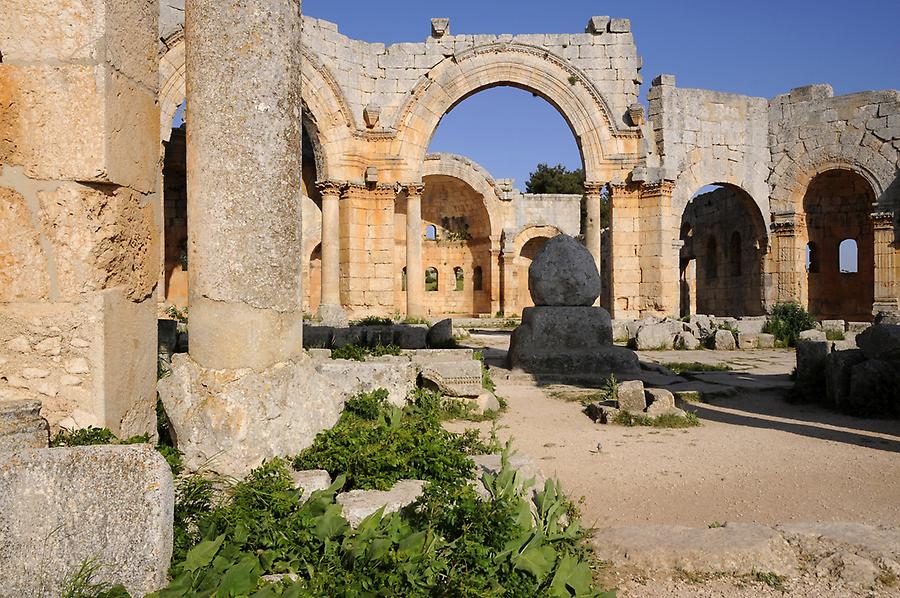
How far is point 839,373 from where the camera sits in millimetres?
7559

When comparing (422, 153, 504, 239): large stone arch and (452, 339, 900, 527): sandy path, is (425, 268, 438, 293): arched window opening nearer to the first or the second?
(422, 153, 504, 239): large stone arch

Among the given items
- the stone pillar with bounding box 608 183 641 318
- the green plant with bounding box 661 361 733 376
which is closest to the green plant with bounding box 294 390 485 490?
the green plant with bounding box 661 361 733 376

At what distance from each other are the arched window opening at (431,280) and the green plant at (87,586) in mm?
27314

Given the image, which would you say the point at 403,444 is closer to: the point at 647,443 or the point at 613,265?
the point at 647,443

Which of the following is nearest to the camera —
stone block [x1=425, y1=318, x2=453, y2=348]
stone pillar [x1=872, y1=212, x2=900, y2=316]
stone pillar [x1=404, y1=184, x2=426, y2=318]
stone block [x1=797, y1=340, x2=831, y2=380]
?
stone block [x1=797, y1=340, x2=831, y2=380]

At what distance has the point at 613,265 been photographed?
55.1 feet

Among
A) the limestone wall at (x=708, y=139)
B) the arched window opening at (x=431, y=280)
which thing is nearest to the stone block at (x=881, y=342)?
the limestone wall at (x=708, y=139)

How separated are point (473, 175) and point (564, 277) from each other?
55.2 ft

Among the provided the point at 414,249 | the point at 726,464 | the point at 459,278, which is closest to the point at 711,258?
the point at 459,278

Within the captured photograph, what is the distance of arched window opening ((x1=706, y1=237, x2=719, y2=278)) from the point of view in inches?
932

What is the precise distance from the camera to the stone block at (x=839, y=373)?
24.6 ft

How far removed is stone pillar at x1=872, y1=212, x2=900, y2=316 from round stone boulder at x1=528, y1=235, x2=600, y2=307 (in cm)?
1221

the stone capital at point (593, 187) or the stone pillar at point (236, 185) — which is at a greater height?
the stone capital at point (593, 187)

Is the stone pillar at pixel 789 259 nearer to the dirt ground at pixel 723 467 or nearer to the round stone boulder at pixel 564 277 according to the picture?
the round stone boulder at pixel 564 277
